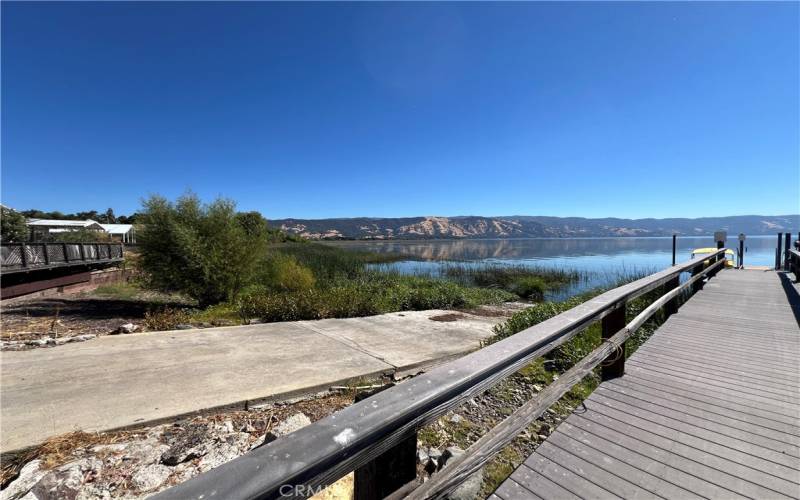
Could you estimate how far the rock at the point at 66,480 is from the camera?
2.06 m

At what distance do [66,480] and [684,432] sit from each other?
12.8 ft

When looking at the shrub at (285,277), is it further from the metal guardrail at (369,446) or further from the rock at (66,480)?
the metal guardrail at (369,446)

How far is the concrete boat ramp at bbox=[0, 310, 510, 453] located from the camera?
2.95 m

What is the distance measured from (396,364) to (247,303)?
5393 millimetres

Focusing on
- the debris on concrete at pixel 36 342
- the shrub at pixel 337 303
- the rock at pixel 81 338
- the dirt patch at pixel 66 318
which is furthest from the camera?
the shrub at pixel 337 303

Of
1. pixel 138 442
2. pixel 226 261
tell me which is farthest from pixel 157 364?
pixel 226 261

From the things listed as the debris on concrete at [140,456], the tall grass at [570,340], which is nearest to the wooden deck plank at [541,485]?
the debris on concrete at [140,456]

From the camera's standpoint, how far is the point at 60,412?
9.66 ft

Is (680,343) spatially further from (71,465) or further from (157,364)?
(157,364)

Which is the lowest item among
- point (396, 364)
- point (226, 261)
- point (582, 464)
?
point (396, 364)

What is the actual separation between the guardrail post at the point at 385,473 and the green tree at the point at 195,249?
9.58 m

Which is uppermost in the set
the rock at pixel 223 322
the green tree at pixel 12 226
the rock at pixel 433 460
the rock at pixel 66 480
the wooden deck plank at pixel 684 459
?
the green tree at pixel 12 226

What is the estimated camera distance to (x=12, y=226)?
30.1m

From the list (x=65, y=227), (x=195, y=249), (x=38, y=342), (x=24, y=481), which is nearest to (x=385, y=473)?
(x=24, y=481)
